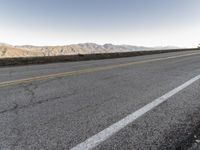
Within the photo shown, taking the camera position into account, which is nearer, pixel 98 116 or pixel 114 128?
pixel 114 128

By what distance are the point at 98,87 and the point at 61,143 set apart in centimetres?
281

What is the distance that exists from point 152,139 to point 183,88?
2907mm

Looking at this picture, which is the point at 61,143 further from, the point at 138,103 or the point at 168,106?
the point at 168,106

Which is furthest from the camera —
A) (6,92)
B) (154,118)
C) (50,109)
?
(6,92)

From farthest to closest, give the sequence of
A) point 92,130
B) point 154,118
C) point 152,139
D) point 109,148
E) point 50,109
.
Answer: point 50,109, point 154,118, point 92,130, point 152,139, point 109,148

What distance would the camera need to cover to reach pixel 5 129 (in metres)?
2.64

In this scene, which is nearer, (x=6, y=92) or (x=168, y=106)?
(x=168, y=106)

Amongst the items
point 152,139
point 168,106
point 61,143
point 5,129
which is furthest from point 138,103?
point 5,129

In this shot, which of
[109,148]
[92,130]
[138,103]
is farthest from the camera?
[138,103]

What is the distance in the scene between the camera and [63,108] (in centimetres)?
344

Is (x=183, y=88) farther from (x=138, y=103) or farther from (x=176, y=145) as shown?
(x=176, y=145)

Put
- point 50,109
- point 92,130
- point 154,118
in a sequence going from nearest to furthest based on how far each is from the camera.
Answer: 1. point 92,130
2. point 154,118
3. point 50,109

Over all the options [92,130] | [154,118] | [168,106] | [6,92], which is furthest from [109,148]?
[6,92]

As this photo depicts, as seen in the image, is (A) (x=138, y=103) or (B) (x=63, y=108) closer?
(B) (x=63, y=108)
